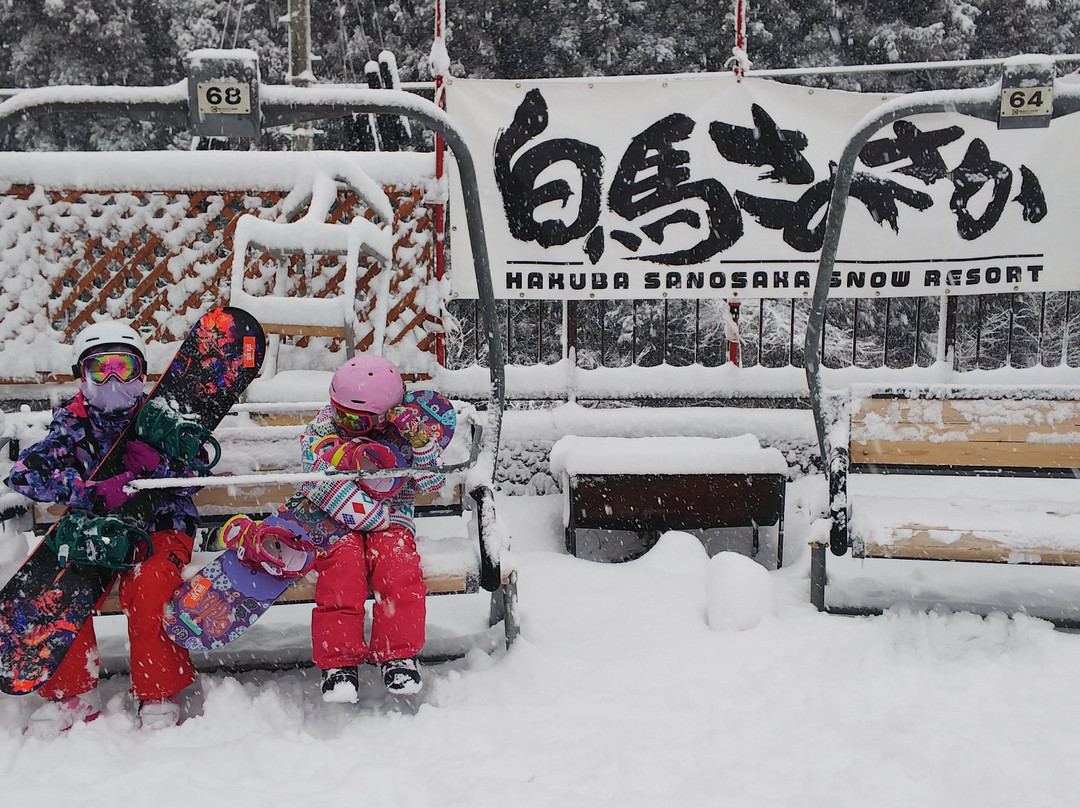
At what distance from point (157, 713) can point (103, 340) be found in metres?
1.09

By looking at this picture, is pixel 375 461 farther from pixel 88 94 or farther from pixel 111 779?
pixel 88 94

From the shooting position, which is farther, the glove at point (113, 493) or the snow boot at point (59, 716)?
the glove at point (113, 493)

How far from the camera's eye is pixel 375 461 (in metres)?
2.66

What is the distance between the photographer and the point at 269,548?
2.43 m

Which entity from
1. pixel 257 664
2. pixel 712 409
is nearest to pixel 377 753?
pixel 257 664

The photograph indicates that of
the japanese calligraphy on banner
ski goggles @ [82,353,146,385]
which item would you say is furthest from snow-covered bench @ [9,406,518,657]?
the japanese calligraphy on banner

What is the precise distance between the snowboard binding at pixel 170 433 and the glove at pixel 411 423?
23.3 inches

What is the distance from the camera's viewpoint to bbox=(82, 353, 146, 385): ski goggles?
8.28 feet

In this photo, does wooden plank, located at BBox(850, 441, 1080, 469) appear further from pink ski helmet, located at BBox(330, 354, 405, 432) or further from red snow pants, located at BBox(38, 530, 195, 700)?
red snow pants, located at BBox(38, 530, 195, 700)

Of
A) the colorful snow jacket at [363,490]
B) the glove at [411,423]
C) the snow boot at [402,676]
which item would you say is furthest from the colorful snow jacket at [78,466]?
the snow boot at [402,676]

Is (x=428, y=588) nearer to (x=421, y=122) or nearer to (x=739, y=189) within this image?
(x=421, y=122)

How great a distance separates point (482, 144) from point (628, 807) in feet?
11.6

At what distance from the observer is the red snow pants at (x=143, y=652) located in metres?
2.38

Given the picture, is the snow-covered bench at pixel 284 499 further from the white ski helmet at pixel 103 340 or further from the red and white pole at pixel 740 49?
the red and white pole at pixel 740 49
